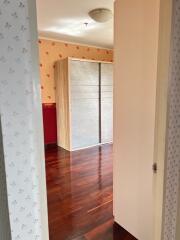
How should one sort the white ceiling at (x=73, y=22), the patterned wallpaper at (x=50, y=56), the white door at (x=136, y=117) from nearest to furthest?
the white door at (x=136, y=117)
the white ceiling at (x=73, y=22)
the patterned wallpaper at (x=50, y=56)

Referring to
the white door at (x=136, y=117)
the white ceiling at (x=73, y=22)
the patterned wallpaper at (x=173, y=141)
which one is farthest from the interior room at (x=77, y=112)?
the patterned wallpaper at (x=173, y=141)

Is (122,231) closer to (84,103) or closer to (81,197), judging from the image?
(81,197)

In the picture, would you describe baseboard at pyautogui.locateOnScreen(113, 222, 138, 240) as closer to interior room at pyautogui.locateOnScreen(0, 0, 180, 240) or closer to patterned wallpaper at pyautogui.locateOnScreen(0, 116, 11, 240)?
interior room at pyautogui.locateOnScreen(0, 0, 180, 240)

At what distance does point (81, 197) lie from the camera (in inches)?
102

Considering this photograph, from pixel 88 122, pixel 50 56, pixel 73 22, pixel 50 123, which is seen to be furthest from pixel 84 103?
pixel 73 22

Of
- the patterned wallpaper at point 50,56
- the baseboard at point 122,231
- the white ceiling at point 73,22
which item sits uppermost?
the white ceiling at point 73,22

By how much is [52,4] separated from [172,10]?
2063 millimetres

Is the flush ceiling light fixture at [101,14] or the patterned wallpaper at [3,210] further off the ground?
the flush ceiling light fixture at [101,14]

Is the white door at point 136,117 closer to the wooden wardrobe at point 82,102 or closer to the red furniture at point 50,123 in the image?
the wooden wardrobe at point 82,102

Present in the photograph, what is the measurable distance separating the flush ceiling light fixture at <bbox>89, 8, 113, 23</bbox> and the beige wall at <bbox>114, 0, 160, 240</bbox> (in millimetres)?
1222

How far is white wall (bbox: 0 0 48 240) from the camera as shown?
561 millimetres

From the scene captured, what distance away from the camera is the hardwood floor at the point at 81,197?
196cm

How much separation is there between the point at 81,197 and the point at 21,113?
223 cm

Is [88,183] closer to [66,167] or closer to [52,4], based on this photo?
[66,167]
